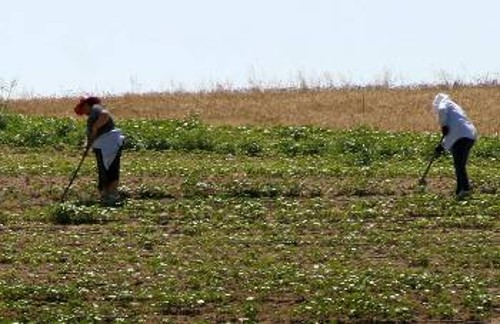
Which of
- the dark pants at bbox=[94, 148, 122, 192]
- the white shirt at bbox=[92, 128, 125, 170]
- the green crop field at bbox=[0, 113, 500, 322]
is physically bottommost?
the green crop field at bbox=[0, 113, 500, 322]

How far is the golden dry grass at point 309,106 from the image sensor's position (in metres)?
37.1

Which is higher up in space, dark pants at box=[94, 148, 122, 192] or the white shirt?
the white shirt

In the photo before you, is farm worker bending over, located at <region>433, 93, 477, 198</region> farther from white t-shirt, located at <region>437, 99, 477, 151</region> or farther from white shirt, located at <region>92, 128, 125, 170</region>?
white shirt, located at <region>92, 128, 125, 170</region>

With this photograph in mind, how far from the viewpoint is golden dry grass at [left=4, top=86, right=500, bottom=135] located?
37.1 meters

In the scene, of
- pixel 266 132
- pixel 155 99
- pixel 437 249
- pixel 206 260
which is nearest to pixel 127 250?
pixel 206 260

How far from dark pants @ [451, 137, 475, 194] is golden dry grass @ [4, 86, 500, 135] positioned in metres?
10.7

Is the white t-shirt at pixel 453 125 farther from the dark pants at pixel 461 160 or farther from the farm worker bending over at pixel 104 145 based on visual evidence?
the farm worker bending over at pixel 104 145

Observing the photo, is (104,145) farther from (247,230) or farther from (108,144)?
(247,230)

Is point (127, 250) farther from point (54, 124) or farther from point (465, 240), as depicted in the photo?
point (54, 124)

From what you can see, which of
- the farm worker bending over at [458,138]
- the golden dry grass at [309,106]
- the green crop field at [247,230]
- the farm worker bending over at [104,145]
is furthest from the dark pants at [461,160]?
the golden dry grass at [309,106]

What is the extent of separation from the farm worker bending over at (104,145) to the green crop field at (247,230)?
293 mm

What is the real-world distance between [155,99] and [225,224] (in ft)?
72.8

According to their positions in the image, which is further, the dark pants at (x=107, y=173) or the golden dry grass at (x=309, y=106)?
the golden dry grass at (x=309, y=106)

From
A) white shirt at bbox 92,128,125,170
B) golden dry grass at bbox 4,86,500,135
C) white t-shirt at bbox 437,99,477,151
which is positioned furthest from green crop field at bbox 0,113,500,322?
golden dry grass at bbox 4,86,500,135
